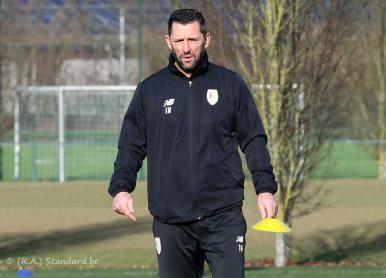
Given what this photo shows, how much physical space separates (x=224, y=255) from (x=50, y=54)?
2619 centimetres

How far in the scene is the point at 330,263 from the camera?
12938mm

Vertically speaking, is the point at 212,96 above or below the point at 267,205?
above

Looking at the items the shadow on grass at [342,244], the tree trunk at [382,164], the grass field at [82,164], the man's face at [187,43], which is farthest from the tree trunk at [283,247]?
the tree trunk at [382,164]

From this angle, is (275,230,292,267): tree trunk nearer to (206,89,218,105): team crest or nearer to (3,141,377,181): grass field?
(206,89,218,105): team crest

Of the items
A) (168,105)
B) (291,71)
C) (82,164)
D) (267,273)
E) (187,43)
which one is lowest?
(267,273)

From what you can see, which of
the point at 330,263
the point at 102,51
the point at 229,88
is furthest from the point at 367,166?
the point at 229,88

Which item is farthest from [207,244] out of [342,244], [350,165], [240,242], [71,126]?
[350,165]

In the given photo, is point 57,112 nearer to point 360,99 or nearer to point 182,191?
point 360,99

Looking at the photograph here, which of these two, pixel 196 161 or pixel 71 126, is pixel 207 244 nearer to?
pixel 196 161

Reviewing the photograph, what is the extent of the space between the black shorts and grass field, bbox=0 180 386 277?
536 centimetres

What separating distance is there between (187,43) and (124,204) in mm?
864

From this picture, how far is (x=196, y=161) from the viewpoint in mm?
5371

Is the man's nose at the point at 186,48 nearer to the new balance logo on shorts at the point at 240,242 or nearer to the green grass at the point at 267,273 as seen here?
the new balance logo on shorts at the point at 240,242

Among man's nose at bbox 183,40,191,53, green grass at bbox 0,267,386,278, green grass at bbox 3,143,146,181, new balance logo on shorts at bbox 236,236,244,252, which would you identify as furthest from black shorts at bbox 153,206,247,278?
green grass at bbox 3,143,146,181
